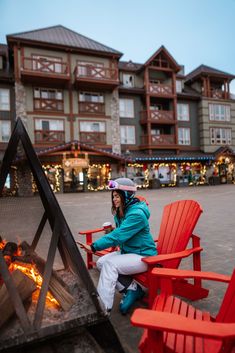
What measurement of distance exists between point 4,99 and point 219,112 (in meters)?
22.9

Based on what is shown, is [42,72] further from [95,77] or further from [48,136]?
[48,136]

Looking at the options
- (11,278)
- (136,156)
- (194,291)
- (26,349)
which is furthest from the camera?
(136,156)

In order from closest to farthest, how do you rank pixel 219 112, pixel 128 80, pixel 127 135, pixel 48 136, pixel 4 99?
1. pixel 4 99
2. pixel 48 136
3. pixel 127 135
4. pixel 128 80
5. pixel 219 112

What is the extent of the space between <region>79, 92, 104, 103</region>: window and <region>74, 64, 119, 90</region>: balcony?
71 cm

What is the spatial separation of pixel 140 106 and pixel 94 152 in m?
8.28

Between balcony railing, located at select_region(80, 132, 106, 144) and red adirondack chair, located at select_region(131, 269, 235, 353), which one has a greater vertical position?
balcony railing, located at select_region(80, 132, 106, 144)

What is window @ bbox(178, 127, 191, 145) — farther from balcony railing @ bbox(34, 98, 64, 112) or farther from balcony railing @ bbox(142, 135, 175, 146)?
balcony railing @ bbox(34, 98, 64, 112)

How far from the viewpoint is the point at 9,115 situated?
22.6m

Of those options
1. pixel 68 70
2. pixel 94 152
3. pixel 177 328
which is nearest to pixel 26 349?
pixel 177 328

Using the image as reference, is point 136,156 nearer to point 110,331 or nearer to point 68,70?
point 68,70

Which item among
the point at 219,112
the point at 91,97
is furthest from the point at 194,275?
the point at 219,112

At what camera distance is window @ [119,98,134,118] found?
26.5m

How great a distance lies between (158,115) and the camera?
88.9ft

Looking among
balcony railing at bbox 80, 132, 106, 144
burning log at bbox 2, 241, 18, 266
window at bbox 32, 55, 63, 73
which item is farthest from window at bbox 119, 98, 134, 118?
burning log at bbox 2, 241, 18, 266
